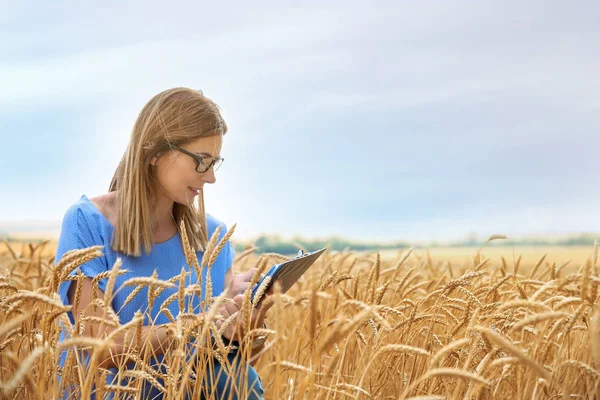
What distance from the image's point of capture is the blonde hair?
270 cm

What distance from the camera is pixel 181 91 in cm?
289

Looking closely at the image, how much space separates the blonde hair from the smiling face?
0.10ft

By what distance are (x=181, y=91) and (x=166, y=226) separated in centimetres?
64

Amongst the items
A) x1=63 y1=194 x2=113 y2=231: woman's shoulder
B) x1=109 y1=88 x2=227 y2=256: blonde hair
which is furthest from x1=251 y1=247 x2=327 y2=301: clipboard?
x1=63 y1=194 x2=113 y2=231: woman's shoulder

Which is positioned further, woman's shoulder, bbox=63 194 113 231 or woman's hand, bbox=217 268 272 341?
woman's shoulder, bbox=63 194 113 231

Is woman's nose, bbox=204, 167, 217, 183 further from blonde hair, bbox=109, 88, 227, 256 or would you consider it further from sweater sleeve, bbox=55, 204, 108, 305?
sweater sleeve, bbox=55, 204, 108, 305

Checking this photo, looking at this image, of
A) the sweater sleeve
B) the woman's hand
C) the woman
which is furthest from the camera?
the woman

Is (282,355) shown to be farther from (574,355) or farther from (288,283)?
(574,355)

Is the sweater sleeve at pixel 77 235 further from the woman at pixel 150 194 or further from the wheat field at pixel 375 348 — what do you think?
the wheat field at pixel 375 348

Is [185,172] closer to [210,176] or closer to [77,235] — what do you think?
[210,176]

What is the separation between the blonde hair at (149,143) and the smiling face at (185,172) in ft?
0.10

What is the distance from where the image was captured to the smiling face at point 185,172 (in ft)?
8.82

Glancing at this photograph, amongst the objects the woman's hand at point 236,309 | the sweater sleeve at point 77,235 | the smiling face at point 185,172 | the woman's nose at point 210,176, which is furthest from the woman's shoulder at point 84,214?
the woman's hand at point 236,309

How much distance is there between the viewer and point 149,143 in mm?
2766
